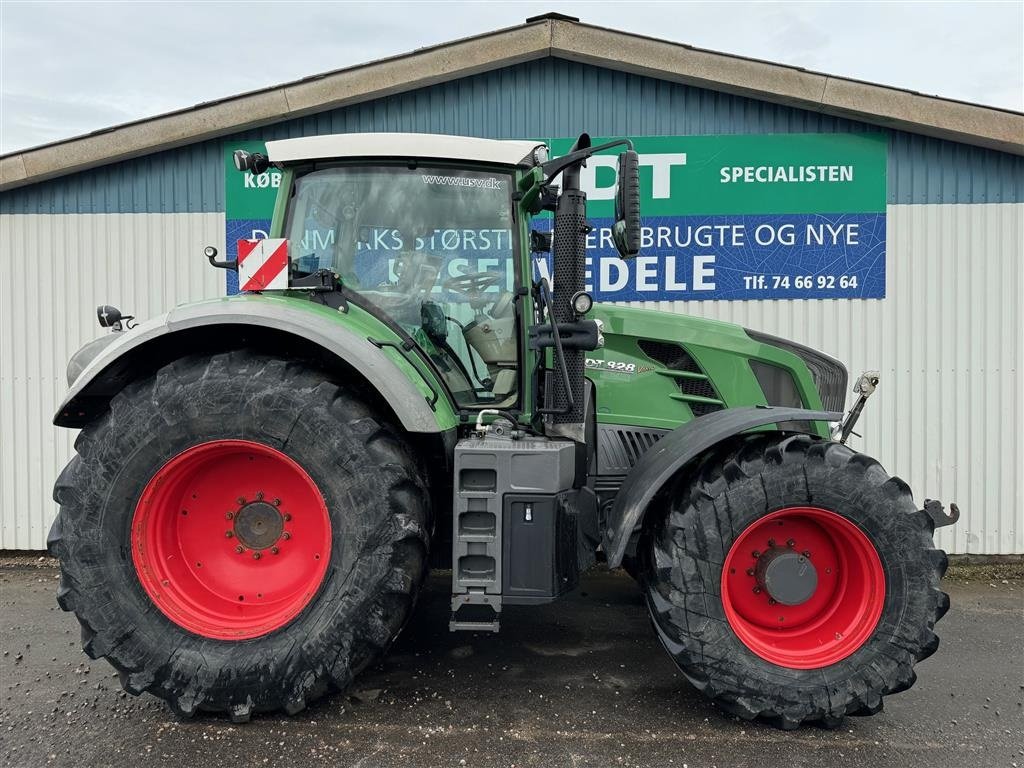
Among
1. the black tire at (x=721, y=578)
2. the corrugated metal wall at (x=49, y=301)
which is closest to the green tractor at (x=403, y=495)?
the black tire at (x=721, y=578)

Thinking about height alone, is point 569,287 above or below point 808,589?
above

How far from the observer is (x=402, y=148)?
301cm

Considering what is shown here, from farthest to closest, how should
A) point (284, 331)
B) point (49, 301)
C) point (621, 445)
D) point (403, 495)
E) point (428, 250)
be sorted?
point (49, 301) < point (621, 445) < point (428, 250) < point (284, 331) < point (403, 495)

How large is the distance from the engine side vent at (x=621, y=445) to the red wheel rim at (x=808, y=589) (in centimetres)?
77

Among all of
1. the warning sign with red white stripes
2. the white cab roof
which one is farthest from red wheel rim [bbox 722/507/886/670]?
the warning sign with red white stripes

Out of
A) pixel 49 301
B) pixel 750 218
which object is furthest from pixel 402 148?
pixel 49 301

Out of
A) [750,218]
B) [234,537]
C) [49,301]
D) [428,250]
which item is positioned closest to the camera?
[234,537]

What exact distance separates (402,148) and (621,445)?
1767mm

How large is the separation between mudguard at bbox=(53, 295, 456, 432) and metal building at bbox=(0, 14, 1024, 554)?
3.02 m

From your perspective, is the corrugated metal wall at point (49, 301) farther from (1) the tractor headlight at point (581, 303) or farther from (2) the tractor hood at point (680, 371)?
(1) the tractor headlight at point (581, 303)

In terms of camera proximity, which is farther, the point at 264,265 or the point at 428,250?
the point at 428,250

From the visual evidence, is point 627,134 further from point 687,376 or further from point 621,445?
point 621,445

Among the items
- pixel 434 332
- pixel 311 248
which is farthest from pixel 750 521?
pixel 311 248

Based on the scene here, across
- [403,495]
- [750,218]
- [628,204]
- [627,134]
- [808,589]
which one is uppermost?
[627,134]
